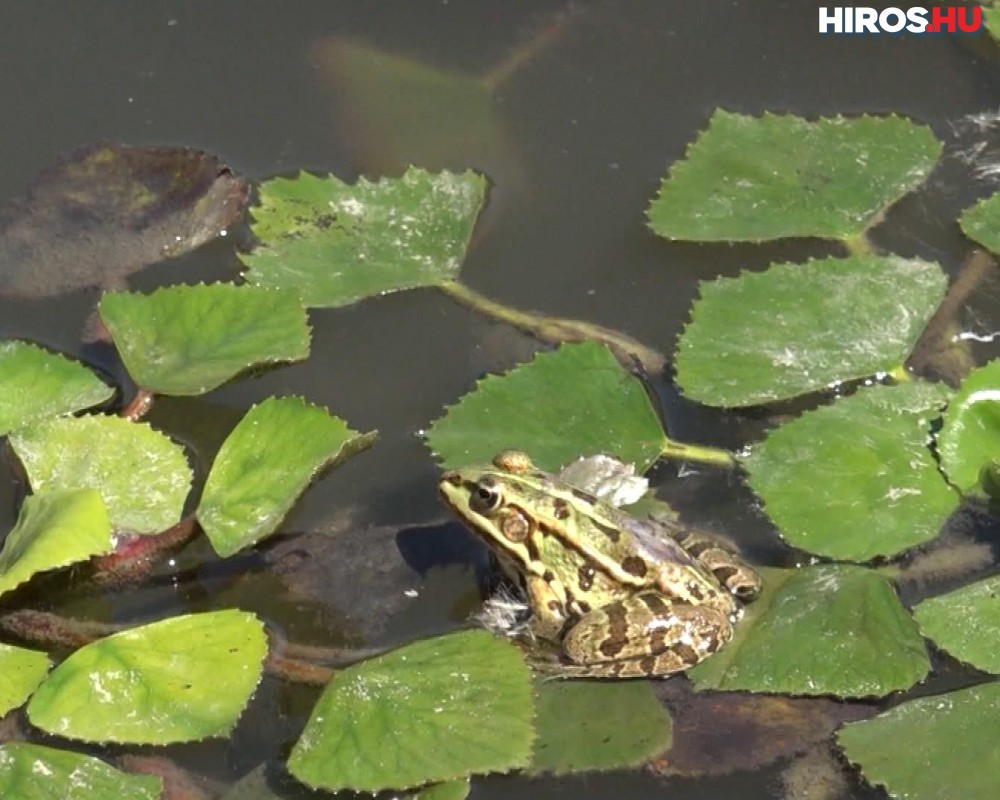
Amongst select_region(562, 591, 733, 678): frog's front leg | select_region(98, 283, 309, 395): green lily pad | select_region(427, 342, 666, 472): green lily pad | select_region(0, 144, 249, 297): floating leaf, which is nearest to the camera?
select_region(562, 591, 733, 678): frog's front leg

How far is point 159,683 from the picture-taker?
3.53m

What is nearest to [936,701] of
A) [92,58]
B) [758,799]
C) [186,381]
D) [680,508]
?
[758,799]

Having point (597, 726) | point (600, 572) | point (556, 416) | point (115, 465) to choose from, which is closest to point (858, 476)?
point (600, 572)

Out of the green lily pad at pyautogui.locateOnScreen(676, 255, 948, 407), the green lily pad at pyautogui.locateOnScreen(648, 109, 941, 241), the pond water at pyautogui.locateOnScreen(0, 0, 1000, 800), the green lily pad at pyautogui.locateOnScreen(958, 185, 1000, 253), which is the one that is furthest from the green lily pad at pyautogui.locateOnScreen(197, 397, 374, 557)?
the green lily pad at pyautogui.locateOnScreen(958, 185, 1000, 253)

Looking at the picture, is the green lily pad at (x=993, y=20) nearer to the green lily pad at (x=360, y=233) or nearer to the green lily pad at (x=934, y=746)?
the green lily pad at (x=360, y=233)

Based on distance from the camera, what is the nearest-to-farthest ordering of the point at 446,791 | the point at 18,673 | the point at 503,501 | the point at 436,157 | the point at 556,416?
the point at 446,791, the point at 18,673, the point at 503,501, the point at 556,416, the point at 436,157

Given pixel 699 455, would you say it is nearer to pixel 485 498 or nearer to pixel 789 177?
pixel 485 498

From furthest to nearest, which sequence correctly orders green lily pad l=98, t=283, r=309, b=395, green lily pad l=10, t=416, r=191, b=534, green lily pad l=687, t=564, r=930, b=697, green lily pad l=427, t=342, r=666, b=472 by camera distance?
green lily pad l=98, t=283, r=309, b=395 → green lily pad l=427, t=342, r=666, b=472 → green lily pad l=10, t=416, r=191, b=534 → green lily pad l=687, t=564, r=930, b=697

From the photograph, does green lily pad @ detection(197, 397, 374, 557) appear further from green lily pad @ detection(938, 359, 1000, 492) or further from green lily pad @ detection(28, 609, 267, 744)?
green lily pad @ detection(938, 359, 1000, 492)

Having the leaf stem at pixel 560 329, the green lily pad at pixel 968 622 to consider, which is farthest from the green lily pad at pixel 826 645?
the leaf stem at pixel 560 329

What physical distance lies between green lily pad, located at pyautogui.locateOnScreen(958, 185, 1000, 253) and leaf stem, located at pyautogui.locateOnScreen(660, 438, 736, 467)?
1.10 metres

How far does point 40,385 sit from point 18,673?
914mm

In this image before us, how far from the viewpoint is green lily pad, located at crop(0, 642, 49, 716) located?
3553 millimetres

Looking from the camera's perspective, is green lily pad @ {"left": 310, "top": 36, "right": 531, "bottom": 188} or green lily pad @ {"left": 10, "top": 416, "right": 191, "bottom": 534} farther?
green lily pad @ {"left": 310, "top": 36, "right": 531, "bottom": 188}
